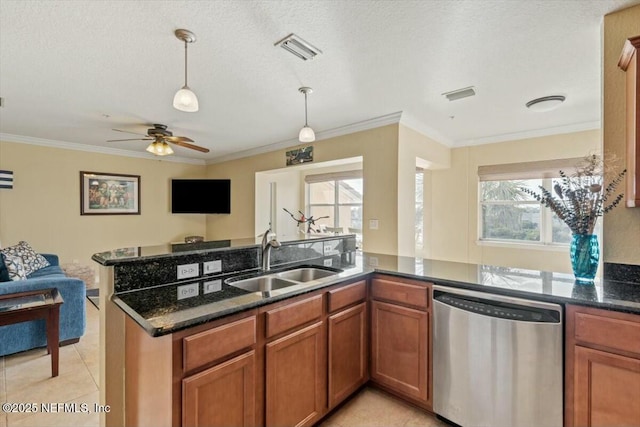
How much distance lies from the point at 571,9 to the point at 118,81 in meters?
3.28

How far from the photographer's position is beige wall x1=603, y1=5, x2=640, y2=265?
1672mm

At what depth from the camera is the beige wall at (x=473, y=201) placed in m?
3.86

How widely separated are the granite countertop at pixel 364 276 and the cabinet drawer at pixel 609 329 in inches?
1.9

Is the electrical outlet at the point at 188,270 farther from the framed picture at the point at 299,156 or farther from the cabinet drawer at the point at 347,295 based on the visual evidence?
the framed picture at the point at 299,156

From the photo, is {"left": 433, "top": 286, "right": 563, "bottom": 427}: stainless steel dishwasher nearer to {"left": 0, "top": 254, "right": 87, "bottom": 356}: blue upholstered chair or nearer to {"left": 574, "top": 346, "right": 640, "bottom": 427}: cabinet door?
{"left": 574, "top": 346, "right": 640, "bottom": 427}: cabinet door

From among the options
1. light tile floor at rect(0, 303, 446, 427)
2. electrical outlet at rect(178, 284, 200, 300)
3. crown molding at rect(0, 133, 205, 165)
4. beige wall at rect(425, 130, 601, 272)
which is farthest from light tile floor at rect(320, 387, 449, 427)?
crown molding at rect(0, 133, 205, 165)

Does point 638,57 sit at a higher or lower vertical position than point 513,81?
lower

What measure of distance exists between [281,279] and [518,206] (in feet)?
12.4

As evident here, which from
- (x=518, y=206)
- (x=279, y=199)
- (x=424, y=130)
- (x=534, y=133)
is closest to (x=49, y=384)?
(x=279, y=199)

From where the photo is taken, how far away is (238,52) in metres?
2.09

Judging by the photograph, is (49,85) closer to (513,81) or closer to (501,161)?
(513,81)

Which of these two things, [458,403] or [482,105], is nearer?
[458,403]

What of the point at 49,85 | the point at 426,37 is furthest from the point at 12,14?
the point at 426,37

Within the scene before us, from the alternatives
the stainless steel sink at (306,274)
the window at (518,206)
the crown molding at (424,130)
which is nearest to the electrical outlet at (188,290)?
the stainless steel sink at (306,274)
